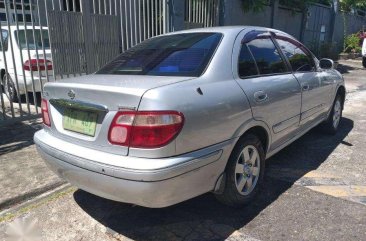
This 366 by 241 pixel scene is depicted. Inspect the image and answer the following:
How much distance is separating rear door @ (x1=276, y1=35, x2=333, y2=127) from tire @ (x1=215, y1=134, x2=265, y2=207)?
3.60 feet

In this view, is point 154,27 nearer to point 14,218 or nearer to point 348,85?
point 14,218

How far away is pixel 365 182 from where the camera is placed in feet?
12.6

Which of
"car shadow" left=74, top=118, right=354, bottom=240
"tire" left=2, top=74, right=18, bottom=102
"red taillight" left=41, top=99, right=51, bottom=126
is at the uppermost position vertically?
"red taillight" left=41, top=99, right=51, bottom=126

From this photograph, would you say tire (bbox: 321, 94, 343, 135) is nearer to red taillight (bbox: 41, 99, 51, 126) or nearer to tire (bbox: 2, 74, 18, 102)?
red taillight (bbox: 41, 99, 51, 126)

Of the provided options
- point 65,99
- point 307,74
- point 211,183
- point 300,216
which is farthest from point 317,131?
point 65,99

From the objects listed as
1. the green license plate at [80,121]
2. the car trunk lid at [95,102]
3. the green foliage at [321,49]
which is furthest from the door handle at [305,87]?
the green foliage at [321,49]

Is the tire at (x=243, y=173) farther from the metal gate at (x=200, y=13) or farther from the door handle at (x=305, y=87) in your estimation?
the metal gate at (x=200, y=13)

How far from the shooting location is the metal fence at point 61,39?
5660 mm

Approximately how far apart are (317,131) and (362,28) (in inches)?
808

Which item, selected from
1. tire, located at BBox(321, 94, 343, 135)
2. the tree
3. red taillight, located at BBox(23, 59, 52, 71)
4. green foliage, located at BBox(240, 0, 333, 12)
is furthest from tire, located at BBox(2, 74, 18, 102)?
the tree


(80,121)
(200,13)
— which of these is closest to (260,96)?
(80,121)

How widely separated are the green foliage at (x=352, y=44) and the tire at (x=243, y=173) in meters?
18.4

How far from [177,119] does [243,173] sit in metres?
1.05

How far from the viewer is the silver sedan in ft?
7.96
